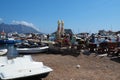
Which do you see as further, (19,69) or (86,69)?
(86,69)

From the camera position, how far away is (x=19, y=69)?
912 cm

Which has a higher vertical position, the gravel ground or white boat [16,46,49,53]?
white boat [16,46,49,53]

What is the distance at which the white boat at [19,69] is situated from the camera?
8676mm

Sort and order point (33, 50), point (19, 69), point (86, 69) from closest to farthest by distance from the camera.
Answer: point (19, 69), point (86, 69), point (33, 50)

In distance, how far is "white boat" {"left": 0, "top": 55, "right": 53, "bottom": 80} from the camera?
8.68 m

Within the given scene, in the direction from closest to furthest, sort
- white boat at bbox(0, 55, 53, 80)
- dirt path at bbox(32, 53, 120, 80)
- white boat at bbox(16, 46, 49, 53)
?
white boat at bbox(0, 55, 53, 80) < dirt path at bbox(32, 53, 120, 80) < white boat at bbox(16, 46, 49, 53)

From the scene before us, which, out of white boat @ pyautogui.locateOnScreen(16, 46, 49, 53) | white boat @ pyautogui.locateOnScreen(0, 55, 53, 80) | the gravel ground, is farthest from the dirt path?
white boat @ pyautogui.locateOnScreen(16, 46, 49, 53)

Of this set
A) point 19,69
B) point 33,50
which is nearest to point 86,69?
point 19,69

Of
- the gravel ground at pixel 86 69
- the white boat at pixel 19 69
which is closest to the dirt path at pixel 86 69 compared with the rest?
the gravel ground at pixel 86 69

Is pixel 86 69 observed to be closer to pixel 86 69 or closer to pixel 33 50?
pixel 86 69

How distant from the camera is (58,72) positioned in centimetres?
1175

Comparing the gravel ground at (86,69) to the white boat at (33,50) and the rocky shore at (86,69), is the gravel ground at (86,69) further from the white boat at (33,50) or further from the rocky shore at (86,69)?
the white boat at (33,50)

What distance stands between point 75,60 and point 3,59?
21.0 feet

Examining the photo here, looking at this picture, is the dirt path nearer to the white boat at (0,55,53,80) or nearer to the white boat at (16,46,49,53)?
the white boat at (0,55,53,80)
